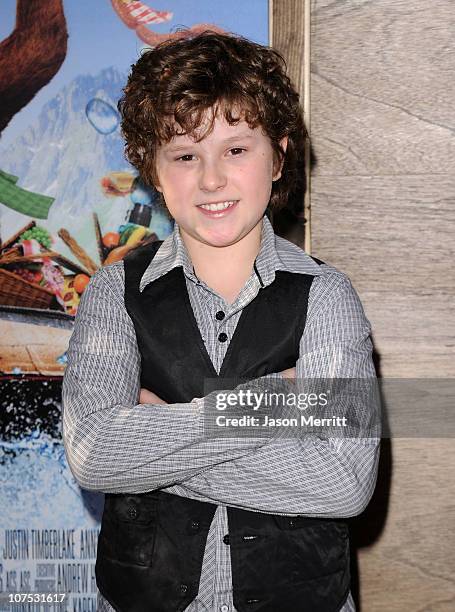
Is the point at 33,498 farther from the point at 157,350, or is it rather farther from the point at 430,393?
the point at 430,393

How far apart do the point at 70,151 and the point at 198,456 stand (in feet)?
3.76

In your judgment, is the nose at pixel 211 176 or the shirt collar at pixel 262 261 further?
the shirt collar at pixel 262 261

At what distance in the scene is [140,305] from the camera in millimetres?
1754

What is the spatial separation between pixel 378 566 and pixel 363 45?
1504mm

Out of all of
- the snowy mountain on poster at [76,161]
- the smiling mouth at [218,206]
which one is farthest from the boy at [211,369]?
the snowy mountain on poster at [76,161]

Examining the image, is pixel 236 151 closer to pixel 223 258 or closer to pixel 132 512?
pixel 223 258

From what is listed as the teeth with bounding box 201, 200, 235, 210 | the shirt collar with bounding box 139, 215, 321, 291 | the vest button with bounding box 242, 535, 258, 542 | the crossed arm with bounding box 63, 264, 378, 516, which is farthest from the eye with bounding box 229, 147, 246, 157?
the vest button with bounding box 242, 535, 258, 542

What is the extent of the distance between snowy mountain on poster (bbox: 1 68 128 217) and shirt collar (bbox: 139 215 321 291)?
0.57 meters

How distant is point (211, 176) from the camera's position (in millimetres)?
1646

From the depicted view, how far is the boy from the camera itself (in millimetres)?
1547

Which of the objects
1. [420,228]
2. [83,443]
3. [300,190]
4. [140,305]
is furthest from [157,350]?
[420,228]

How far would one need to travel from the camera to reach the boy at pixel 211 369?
1.55 metres

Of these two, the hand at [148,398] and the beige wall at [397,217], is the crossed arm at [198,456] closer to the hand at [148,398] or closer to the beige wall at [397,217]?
the hand at [148,398]

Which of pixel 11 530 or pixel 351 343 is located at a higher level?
pixel 351 343
